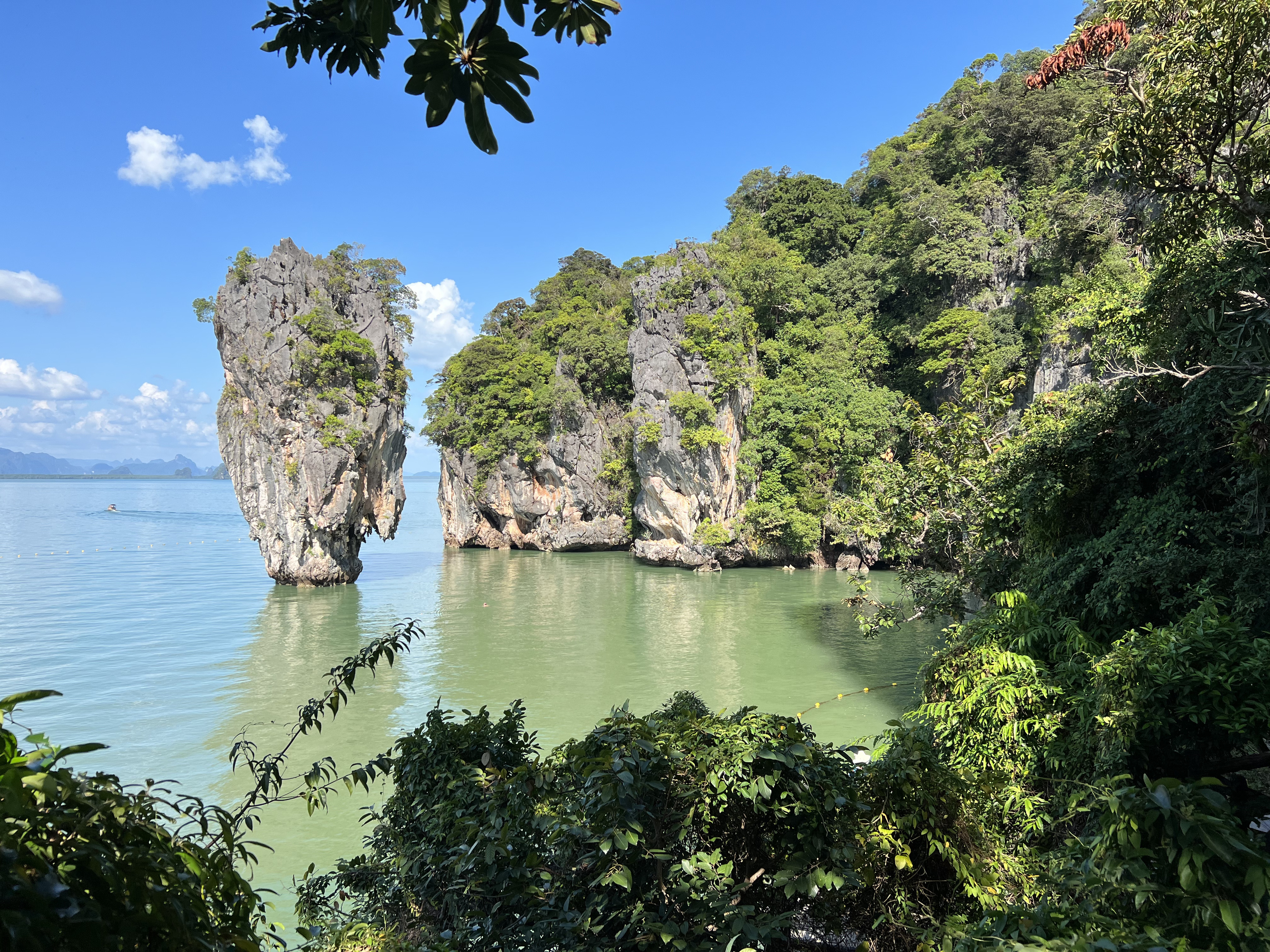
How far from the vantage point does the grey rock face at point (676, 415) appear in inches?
953

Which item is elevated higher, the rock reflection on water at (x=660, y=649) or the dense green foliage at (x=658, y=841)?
the dense green foliage at (x=658, y=841)

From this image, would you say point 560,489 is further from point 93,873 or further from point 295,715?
point 93,873

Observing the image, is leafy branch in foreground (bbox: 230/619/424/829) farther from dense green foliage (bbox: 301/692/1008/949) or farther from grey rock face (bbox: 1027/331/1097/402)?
grey rock face (bbox: 1027/331/1097/402)

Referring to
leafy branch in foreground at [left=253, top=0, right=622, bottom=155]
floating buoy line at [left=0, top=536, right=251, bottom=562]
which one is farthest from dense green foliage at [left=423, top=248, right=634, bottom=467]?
leafy branch in foreground at [left=253, top=0, right=622, bottom=155]

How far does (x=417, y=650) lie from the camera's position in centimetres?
1568

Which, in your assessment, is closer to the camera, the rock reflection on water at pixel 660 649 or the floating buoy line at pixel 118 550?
the rock reflection on water at pixel 660 649

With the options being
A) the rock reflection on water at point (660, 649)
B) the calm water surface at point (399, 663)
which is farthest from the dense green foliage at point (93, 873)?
the rock reflection on water at point (660, 649)

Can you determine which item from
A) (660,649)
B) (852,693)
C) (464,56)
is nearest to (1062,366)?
(852,693)

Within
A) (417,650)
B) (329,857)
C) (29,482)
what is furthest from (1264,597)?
(29,482)

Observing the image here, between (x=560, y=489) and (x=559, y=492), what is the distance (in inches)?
7.1

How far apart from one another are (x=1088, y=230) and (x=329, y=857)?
20508mm

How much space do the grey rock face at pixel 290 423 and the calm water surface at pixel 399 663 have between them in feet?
6.32

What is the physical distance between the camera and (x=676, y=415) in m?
24.2

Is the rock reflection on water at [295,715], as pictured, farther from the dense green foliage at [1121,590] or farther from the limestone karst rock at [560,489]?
the limestone karst rock at [560,489]
